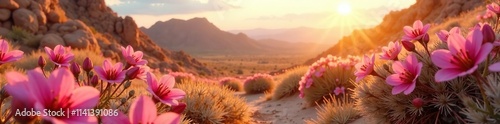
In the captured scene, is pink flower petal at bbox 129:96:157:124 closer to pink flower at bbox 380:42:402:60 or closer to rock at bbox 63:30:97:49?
pink flower at bbox 380:42:402:60

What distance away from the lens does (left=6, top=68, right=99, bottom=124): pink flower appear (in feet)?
4.63

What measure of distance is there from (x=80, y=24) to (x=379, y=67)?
23.3m

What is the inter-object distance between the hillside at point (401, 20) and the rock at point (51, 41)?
2050cm

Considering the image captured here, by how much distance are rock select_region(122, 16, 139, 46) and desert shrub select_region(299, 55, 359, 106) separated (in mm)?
30640

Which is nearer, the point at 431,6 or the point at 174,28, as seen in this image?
the point at 431,6

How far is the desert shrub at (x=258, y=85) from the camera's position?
644 inches

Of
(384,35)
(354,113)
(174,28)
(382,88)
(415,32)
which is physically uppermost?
(415,32)

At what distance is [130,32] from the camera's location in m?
37.8

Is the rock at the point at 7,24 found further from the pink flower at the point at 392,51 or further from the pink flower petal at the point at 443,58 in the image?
the pink flower petal at the point at 443,58

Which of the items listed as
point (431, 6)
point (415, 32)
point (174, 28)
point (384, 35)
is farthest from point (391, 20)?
point (174, 28)

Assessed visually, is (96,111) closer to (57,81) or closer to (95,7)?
(57,81)

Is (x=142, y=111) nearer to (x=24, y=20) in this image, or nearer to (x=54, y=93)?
(x=54, y=93)

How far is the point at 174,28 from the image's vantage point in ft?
599

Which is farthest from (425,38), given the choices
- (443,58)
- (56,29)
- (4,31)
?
(56,29)
